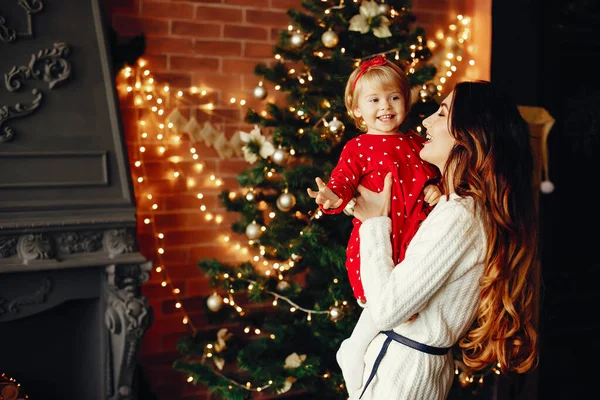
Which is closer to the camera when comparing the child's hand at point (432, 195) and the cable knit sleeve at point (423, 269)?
the cable knit sleeve at point (423, 269)

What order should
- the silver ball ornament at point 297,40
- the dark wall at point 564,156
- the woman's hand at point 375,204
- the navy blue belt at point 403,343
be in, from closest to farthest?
the navy blue belt at point 403,343 → the woman's hand at point 375,204 → the silver ball ornament at point 297,40 → the dark wall at point 564,156

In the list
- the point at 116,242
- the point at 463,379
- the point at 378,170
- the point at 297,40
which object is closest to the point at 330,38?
the point at 297,40

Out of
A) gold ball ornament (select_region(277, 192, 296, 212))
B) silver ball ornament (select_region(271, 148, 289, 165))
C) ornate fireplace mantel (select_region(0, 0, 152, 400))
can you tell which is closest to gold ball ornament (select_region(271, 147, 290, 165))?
silver ball ornament (select_region(271, 148, 289, 165))

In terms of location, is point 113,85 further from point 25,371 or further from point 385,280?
point 385,280

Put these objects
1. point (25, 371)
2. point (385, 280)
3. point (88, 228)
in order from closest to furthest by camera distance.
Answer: point (385, 280), point (88, 228), point (25, 371)

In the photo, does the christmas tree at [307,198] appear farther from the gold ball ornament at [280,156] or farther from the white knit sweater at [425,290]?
the white knit sweater at [425,290]

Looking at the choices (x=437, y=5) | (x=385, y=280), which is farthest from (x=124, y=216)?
(x=437, y=5)

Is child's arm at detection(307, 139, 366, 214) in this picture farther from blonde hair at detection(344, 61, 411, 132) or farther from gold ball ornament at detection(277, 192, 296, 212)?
gold ball ornament at detection(277, 192, 296, 212)

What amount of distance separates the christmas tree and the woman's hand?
810 millimetres

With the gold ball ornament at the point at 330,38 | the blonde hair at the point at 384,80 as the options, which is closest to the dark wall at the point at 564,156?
the gold ball ornament at the point at 330,38

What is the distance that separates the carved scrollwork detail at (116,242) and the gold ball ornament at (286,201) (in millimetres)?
641

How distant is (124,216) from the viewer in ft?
8.11

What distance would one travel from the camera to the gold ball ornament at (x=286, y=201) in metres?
2.65

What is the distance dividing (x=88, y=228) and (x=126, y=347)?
50 cm
